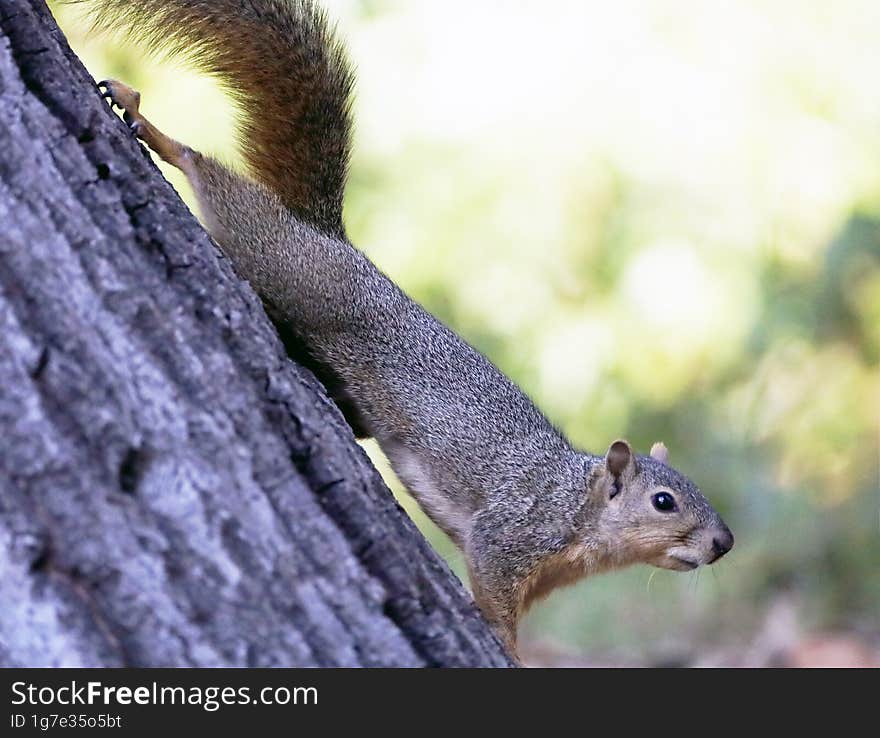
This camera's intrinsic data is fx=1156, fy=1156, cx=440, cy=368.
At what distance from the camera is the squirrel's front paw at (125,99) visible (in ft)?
7.39

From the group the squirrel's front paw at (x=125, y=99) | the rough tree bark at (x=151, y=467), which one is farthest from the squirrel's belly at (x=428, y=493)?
the rough tree bark at (x=151, y=467)

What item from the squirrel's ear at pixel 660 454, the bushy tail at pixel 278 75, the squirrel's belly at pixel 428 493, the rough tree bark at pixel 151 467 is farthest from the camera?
the squirrel's ear at pixel 660 454

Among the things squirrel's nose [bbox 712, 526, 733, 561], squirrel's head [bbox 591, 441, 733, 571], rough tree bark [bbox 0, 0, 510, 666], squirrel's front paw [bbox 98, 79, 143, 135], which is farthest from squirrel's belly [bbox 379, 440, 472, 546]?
rough tree bark [bbox 0, 0, 510, 666]

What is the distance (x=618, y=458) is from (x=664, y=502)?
0.16 m

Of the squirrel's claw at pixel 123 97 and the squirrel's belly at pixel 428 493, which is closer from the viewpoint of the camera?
the squirrel's claw at pixel 123 97

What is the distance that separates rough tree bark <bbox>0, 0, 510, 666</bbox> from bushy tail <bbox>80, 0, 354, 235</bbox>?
2.80ft

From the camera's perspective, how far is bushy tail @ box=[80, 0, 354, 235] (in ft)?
7.73

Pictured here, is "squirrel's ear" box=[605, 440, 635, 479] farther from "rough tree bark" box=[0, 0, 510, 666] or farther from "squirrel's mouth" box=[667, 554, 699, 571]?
"rough tree bark" box=[0, 0, 510, 666]

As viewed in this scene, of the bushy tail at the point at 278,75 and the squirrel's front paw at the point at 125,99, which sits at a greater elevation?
the bushy tail at the point at 278,75

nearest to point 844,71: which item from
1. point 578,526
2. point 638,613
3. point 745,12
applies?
point 745,12

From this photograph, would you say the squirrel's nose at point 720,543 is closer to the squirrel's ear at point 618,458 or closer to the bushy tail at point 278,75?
the squirrel's ear at point 618,458

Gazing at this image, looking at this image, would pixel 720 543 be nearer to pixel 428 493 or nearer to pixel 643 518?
pixel 643 518

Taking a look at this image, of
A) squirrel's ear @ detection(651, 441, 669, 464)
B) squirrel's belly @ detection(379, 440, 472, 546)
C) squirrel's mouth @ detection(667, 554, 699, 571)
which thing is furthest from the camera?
squirrel's ear @ detection(651, 441, 669, 464)

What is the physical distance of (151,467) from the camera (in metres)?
1.28
